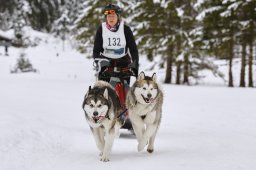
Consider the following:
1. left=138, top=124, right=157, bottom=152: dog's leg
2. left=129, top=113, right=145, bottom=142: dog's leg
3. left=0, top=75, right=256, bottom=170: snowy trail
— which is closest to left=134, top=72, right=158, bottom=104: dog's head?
left=129, top=113, right=145, bottom=142: dog's leg

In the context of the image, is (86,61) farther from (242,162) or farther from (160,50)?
(242,162)

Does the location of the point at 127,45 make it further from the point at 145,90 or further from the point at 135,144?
the point at 135,144

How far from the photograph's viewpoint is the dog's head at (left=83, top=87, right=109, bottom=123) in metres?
5.61

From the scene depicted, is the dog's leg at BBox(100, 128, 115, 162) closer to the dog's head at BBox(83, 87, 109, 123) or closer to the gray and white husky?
the dog's head at BBox(83, 87, 109, 123)

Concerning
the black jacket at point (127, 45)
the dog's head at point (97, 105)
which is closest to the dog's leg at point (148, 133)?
the dog's head at point (97, 105)

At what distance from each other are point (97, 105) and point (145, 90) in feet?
2.98

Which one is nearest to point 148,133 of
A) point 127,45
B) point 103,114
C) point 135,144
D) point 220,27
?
point 103,114

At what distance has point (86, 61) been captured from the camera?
54.6 m

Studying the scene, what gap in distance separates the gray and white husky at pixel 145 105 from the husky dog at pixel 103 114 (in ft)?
1.04

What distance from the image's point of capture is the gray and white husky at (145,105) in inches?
244

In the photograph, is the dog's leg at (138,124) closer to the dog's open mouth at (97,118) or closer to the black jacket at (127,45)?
the dog's open mouth at (97,118)

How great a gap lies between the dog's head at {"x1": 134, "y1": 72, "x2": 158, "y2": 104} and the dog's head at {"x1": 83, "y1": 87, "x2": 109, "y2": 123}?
0.67m

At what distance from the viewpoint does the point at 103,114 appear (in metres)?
5.69

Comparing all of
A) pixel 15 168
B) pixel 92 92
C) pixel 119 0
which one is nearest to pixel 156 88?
pixel 92 92
